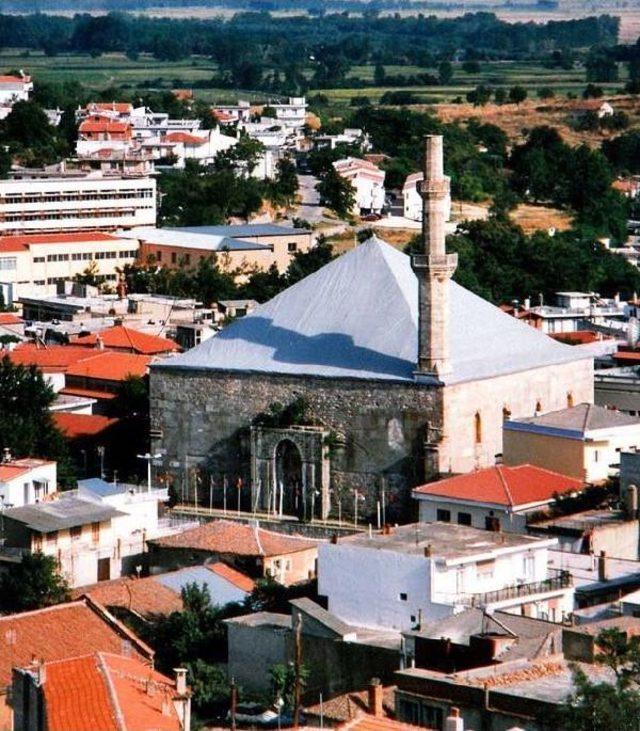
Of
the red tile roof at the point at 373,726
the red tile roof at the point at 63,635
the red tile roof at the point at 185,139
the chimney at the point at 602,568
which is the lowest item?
the red tile roof at the point at 185,139

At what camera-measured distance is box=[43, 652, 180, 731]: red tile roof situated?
22453mm

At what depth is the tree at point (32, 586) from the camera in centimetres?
3588

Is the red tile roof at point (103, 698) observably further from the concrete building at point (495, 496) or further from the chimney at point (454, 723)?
the concrete building at point (495, 496)

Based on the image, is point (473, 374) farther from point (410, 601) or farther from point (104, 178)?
point (104, 178)

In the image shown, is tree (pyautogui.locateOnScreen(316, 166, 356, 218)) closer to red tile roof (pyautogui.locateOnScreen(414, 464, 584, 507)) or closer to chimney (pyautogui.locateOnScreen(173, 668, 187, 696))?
red tile roof (pyautogui.locateOnScreen(414, 464, 584, 507))

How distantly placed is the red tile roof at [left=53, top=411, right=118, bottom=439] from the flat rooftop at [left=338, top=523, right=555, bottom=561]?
14.2 meters

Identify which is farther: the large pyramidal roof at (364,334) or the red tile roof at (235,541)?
the large pyramidal roof at (364,334)

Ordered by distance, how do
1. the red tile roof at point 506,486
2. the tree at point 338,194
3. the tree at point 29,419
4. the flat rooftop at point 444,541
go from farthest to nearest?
the tree at point 338,194 → the tree at point 29,419 → the red tile roof at point 506,486 → the flat rooftop at point 444,541

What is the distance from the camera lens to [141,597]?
113 ft

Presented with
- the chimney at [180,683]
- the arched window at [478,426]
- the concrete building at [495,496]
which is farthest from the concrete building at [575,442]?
the chimney at [180,683]

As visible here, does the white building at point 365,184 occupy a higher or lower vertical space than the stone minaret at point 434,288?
lower

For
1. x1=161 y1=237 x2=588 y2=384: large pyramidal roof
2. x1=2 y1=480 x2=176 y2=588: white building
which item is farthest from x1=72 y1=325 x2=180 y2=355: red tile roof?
x1=2 y1=480 x2=176 y2=588: white building

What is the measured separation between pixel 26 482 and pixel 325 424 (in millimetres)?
4555

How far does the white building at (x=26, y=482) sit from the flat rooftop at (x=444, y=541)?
29.2ft
